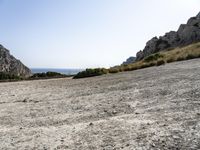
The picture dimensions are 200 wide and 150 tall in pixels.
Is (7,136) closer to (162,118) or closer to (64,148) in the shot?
(64,148)

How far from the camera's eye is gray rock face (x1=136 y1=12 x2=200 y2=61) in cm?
6538

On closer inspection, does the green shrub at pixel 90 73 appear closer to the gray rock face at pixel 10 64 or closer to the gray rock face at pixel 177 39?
the gray rock face at pixel 177 39

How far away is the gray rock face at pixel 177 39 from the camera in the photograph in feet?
214

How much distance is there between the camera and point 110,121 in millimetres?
11844

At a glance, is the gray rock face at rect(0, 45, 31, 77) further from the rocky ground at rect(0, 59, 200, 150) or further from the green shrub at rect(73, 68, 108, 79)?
the rocky ground at rect(0, 59, 200, 150)

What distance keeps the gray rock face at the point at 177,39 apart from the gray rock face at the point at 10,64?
81.8 ft

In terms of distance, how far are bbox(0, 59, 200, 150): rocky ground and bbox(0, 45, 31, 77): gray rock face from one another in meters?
59.1

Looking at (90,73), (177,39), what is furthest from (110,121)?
(177,39)

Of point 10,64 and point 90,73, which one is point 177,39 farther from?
point 10,64

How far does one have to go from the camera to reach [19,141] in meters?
10.4

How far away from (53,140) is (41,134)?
910mm

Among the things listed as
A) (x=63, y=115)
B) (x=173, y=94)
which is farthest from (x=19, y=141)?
(x=173, y=94)

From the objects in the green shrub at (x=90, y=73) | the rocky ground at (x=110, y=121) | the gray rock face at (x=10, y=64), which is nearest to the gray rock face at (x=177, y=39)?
the gray rock face at (x=10, y=64)

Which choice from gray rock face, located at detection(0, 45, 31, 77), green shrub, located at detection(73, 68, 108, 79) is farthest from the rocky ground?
gray rock face, located at detection(0, 45, 31, 77)
